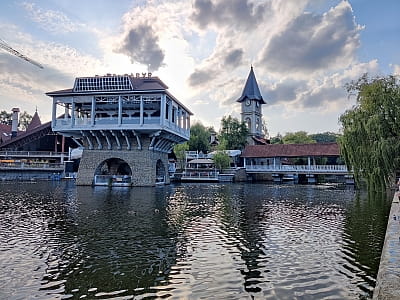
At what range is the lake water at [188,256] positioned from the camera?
19.8 ft

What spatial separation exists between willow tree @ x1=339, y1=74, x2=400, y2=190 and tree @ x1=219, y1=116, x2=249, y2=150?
36.8 metres

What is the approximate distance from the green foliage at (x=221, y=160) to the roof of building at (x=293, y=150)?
3.58 m

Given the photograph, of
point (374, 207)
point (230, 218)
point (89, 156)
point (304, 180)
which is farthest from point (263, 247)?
point (304, 180)

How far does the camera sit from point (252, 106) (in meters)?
66.9

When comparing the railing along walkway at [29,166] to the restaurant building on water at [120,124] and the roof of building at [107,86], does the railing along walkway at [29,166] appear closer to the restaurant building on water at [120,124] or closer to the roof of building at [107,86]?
the restaurant building on water at [120,124]

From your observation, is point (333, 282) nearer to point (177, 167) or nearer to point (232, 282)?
point (232, 282)

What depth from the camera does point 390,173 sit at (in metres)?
17.4

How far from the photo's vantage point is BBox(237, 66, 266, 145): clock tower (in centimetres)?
6638

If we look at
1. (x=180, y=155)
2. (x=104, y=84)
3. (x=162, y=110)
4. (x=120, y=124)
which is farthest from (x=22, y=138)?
(x=162, y=110)

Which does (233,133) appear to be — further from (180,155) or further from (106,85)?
(106,85)

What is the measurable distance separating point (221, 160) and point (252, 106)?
23.3m

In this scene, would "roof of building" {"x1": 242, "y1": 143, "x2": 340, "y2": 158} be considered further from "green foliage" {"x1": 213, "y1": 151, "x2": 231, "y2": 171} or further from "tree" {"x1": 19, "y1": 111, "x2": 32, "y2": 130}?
"tree" {"x1": 19, "y1": 111, "x2": 32, "y2": 130}

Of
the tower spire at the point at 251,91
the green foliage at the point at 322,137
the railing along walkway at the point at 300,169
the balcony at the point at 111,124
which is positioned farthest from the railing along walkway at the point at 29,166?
the green foliage at the point at 322,137

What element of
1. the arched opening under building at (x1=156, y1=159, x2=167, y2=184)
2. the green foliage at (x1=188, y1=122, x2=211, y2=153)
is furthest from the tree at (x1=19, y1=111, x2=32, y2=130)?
the arched opening under building at (x1=156, y1=159, x2=167, y2=184)
